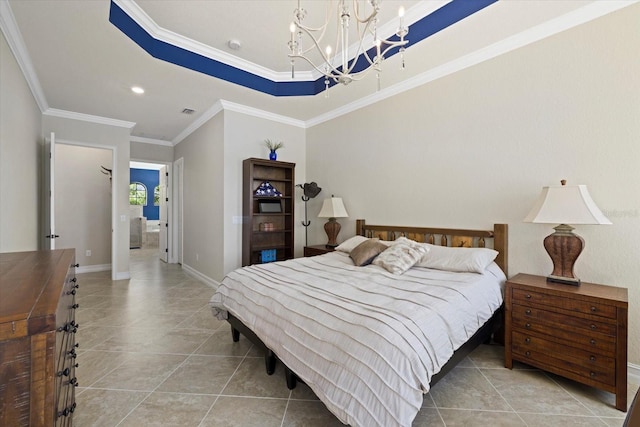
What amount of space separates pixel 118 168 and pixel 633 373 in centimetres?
666

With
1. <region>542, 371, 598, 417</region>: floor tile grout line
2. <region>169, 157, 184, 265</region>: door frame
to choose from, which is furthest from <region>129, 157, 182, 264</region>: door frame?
<region>542, 371, 598, 417</region>: floor tile grout line

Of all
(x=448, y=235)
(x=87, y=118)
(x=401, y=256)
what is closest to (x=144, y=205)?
(x=87, y=118)

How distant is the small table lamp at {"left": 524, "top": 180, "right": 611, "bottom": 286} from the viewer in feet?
6.46

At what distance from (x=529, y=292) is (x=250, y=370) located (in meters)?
2.21

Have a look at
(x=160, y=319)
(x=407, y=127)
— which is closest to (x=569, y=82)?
(x=407, y=127)

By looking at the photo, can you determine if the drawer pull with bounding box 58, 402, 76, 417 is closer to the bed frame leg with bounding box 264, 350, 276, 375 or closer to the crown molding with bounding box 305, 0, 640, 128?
the bed frame leg with bounding box 264, 350, 276, 375

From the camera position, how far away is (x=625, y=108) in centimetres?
205

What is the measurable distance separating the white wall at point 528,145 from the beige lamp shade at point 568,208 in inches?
10.5

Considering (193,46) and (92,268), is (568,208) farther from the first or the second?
(92,268)

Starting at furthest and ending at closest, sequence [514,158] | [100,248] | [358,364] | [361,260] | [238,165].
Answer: [100,248] < [238,165] < [361,260] < [514,158] < [358,364]

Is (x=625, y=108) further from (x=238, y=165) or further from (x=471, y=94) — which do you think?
(x=238, y=165)

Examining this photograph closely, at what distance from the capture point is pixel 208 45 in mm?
2984

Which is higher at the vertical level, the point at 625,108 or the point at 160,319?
the point at 625,108

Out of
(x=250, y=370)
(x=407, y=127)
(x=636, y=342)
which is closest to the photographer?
(x=636, y=342)
